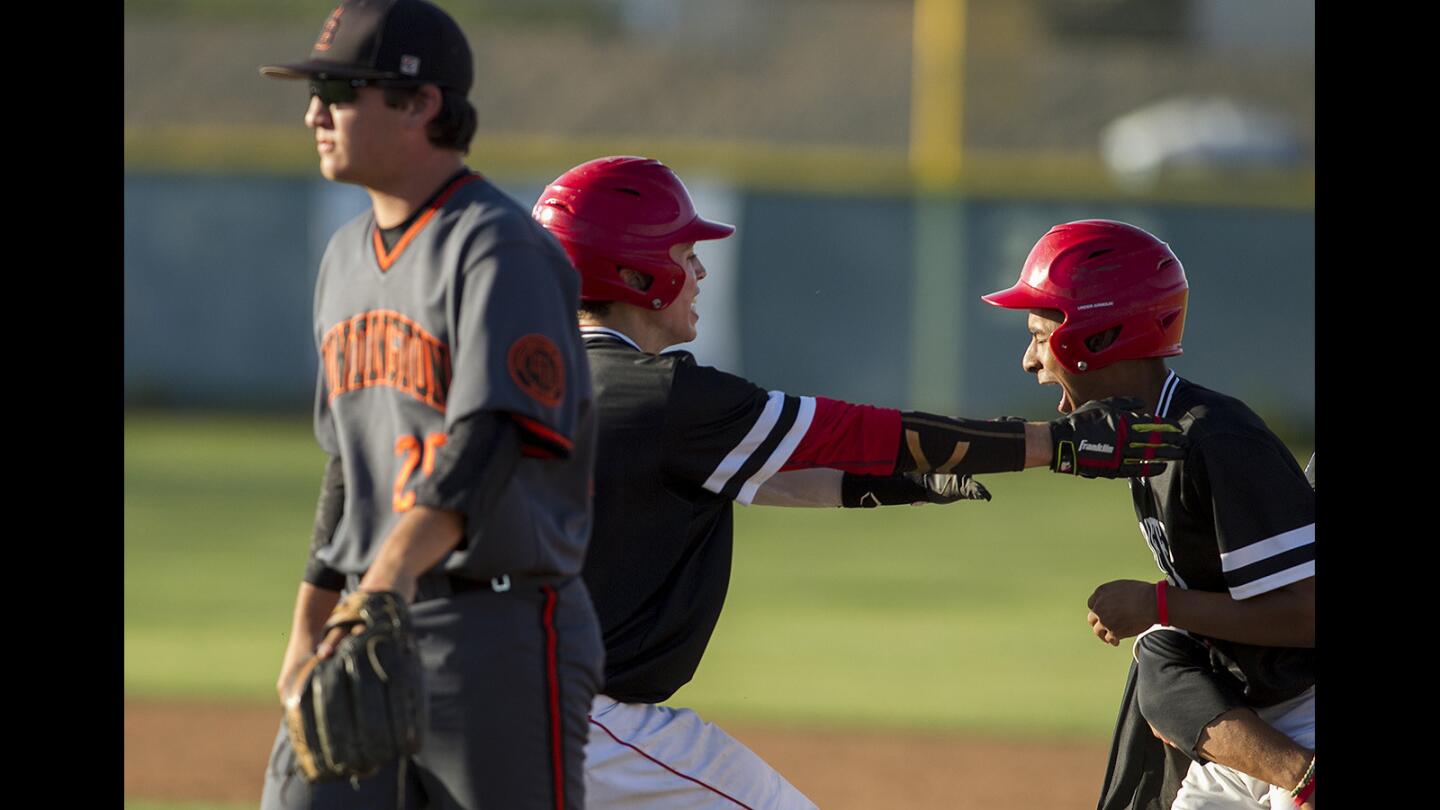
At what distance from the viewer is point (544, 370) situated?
10.1ft

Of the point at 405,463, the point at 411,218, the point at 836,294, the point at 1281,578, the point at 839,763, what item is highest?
the point at 836,294

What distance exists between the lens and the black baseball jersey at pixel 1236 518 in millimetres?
3793

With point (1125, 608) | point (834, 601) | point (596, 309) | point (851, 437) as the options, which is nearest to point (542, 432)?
point (851, 437)

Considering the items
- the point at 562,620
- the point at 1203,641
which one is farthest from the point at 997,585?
the point at 562,620

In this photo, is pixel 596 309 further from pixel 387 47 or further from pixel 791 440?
pixel 387 47

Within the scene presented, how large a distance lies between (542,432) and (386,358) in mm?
329

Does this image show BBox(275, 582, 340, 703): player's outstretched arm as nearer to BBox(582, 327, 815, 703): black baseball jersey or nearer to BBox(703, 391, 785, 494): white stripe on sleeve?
BBox(582, 327, 815, 703): black baseball jersey

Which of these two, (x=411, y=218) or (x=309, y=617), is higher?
(x=411, y=218)

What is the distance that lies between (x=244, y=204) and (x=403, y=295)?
20.4 m

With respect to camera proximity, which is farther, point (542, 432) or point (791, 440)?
point (791, 440)

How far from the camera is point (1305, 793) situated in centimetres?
384
